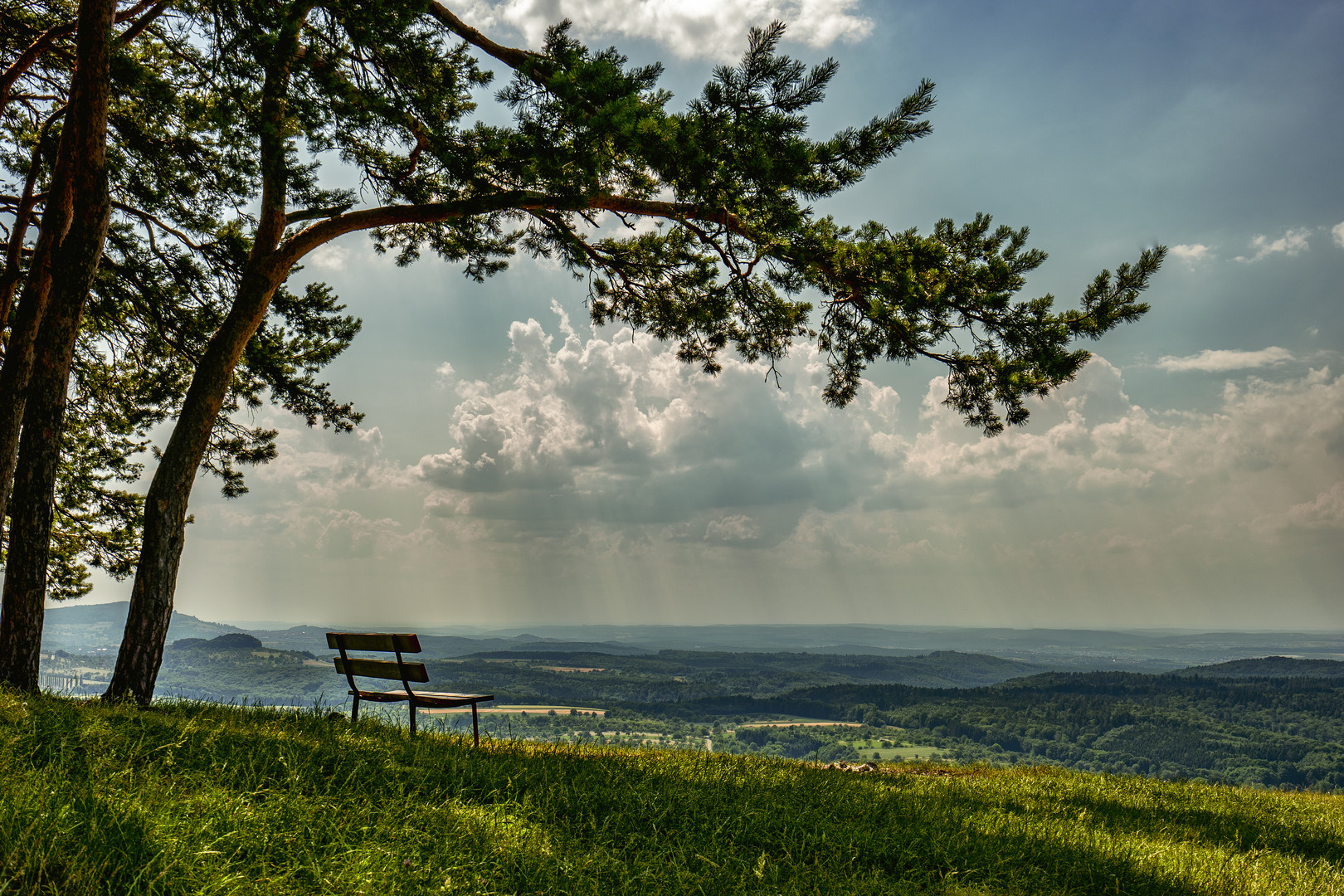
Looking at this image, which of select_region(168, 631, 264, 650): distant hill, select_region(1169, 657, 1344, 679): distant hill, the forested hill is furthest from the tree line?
select_region(1169, 657, 1344, 679): distant hill

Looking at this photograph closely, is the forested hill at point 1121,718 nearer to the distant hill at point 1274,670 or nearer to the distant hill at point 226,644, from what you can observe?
the distant hill at point 1274,670

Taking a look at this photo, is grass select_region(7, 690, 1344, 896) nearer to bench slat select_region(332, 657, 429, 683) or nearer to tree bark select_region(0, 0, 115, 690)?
bench slat select_region(332, 657, 429, 683)

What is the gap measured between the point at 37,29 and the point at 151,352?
4.28 meters

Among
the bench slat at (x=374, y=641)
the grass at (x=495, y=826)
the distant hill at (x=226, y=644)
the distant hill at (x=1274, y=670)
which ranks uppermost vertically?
the bench slat at (x=374, y=641)

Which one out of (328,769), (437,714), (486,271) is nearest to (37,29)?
(486,271)

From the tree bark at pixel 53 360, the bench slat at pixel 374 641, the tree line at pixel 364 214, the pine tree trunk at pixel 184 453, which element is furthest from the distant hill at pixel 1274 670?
the tree bark at pixel 53 360

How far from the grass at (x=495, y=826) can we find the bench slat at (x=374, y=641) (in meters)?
0.86

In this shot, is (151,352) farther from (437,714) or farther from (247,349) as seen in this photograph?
(437,714)

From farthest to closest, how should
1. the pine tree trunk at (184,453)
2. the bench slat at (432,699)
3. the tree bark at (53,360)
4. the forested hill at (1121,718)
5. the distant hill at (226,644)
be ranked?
the distant hill at (226,644) < the forested hill at (1121,718) < the pine tree trunk at (184,453) < the bench slat at (432,699) < the tree bark at (53,360)

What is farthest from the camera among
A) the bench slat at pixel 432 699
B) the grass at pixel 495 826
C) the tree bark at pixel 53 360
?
the bench slat at pixel 432 699

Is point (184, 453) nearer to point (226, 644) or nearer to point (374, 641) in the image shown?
point (374, 641)

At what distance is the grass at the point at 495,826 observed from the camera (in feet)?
9.62

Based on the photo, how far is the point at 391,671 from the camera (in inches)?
269

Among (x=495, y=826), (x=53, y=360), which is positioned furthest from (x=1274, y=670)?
(x=53, y=360)
